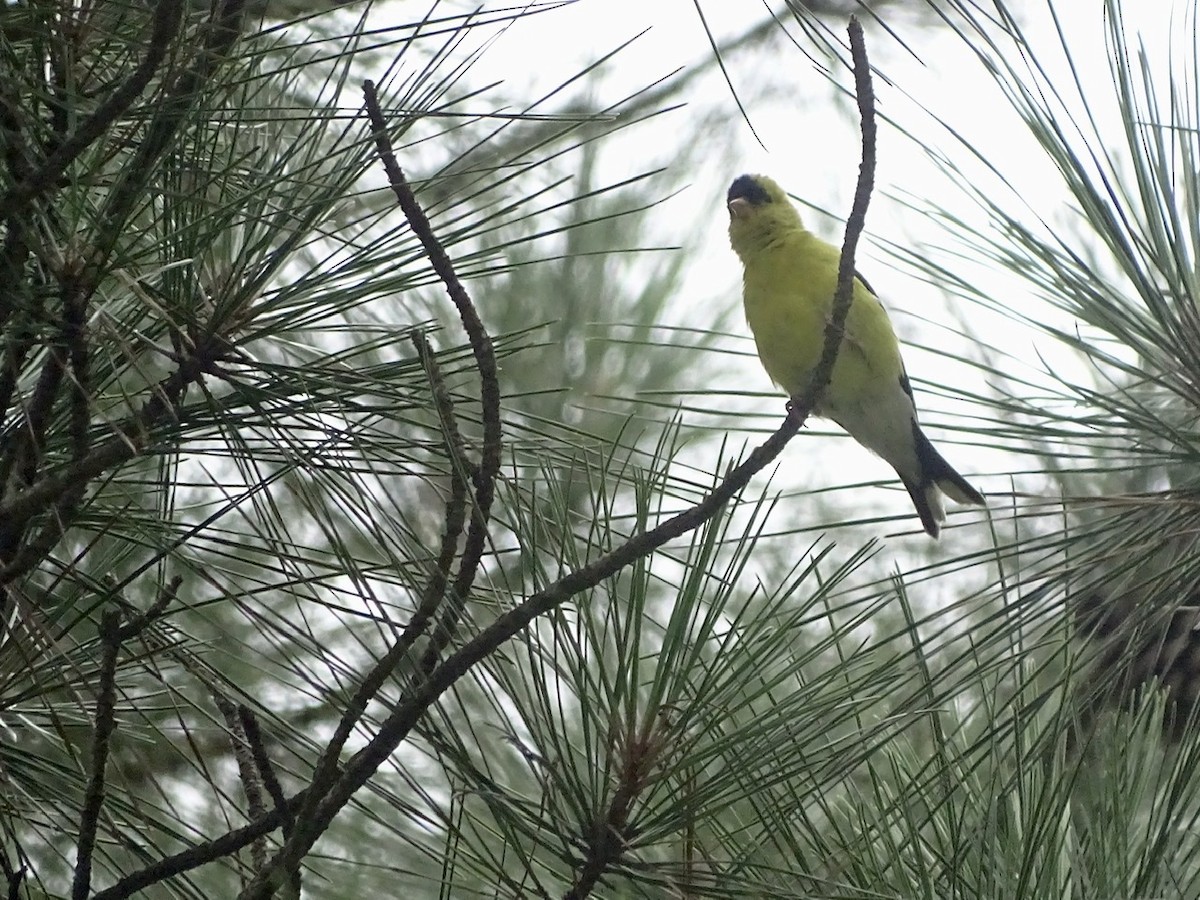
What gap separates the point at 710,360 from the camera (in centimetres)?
298

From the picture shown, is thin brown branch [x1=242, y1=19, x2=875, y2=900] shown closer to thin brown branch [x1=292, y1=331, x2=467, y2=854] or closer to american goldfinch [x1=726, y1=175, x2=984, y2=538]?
thin brown branch [x1=292, y1=331, x2=467, y2=854]

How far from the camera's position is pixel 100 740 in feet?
2.91

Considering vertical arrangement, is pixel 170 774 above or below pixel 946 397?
below

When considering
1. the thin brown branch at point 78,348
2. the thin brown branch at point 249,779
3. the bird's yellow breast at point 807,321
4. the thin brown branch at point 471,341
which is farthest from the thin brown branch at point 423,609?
the bird's yellow breast at point 807,321

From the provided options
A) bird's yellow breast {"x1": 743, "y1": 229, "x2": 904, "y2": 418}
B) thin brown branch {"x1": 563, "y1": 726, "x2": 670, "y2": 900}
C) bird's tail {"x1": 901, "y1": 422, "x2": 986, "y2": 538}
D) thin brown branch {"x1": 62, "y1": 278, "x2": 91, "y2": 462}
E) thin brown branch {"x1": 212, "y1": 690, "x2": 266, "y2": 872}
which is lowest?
thin brown branch {"x1": 563, "y1": 726, "x2": 670, "y2": 900}

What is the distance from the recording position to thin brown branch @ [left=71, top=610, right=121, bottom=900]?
0.87 m

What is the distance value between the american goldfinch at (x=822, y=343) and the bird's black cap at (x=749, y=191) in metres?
0.03

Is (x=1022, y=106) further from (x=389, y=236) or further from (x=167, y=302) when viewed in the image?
(x=167, y=302)

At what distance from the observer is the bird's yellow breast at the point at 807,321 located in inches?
84.8

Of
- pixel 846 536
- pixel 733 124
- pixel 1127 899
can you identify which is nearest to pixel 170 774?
pixel 1127 899

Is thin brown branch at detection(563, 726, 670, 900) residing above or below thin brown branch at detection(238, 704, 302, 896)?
below

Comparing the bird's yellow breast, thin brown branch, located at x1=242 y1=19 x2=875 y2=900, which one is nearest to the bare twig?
thin brown branch, located at x1=242 y1=19 x2=875 y2=900

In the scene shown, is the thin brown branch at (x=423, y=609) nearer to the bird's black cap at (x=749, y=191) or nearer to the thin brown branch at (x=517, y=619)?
the thin brown branch at (x=517, y=619)

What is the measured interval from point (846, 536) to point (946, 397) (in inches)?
73.0
